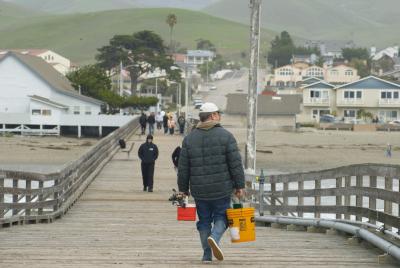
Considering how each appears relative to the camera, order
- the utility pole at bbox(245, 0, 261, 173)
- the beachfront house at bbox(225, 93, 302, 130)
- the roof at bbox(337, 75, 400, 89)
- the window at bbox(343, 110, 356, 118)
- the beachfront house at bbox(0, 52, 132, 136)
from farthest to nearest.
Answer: the beachfront house at bbox(225, 93, 302, 130)
the window at bbox(343, 110, 356, 118)
the roof at bbox(337, 75, 400, 89)
the beachfront house at bbox(0, 52, 132, 136)
the utility pole at bbox(245, 0, 261, 173)

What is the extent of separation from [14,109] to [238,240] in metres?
73.8

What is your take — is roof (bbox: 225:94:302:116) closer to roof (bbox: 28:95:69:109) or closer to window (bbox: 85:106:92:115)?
window (bbox: 85:106:92:115)

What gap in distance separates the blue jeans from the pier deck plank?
34 cm

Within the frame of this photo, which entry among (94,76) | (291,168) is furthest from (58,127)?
(291,168)

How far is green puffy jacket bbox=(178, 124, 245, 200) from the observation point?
34.3 feet

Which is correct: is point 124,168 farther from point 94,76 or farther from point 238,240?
point 94,76

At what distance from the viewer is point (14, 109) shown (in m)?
82.9

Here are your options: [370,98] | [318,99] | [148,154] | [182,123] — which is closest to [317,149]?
[182,123]

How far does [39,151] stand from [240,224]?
5150 cm

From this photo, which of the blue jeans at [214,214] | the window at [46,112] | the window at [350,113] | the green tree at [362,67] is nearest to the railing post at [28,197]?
the blue jeans at [214,214]

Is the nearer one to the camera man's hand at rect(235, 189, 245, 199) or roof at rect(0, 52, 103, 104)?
man's hand at rect(235, 189, 245, 199)

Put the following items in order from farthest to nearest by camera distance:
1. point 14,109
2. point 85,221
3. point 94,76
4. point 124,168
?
point 94,76 → point 14,109 → point 124,168 → point 85,221

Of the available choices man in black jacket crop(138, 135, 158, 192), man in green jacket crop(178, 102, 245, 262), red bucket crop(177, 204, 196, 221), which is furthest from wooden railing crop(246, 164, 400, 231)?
man in black jacket crop(138, 135, 158, 192)

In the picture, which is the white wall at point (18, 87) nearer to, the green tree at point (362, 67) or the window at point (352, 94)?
the window at point (352, 94)
